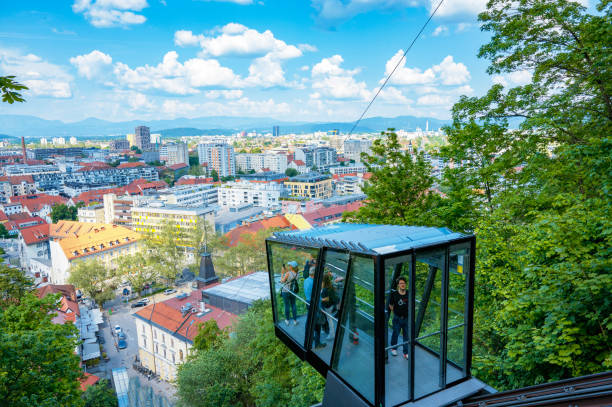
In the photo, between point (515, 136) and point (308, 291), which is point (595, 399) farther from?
point (515, 136)

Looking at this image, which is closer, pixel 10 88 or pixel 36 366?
pixel 10 88

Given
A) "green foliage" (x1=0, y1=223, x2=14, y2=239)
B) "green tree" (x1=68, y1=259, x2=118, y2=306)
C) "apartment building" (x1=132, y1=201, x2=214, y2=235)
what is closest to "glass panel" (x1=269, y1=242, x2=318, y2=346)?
"green tree" (x1=68, y1=259, x2=118, y2=306)

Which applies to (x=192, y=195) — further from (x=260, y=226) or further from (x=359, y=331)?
(x=359, y=331)

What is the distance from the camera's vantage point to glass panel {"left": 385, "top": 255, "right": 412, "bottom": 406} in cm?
510

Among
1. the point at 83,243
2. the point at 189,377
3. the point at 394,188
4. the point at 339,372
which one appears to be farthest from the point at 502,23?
the point at 83,243

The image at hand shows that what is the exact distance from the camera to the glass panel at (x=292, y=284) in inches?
265

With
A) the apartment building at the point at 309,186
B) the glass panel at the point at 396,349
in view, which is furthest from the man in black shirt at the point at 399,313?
the apartment building at the point at 309,186

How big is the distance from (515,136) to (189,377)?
17.5 meters

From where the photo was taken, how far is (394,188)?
15.8m

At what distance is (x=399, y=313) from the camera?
17.1 ft

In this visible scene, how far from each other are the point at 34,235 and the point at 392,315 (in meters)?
91.1

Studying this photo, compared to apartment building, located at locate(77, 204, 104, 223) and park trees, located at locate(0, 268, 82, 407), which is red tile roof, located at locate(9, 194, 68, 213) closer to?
apartment building, located at locate(77, 204, 104, 223)

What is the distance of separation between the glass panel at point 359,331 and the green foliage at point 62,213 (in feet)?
379

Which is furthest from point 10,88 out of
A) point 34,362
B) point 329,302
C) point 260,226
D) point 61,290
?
point 260,226
